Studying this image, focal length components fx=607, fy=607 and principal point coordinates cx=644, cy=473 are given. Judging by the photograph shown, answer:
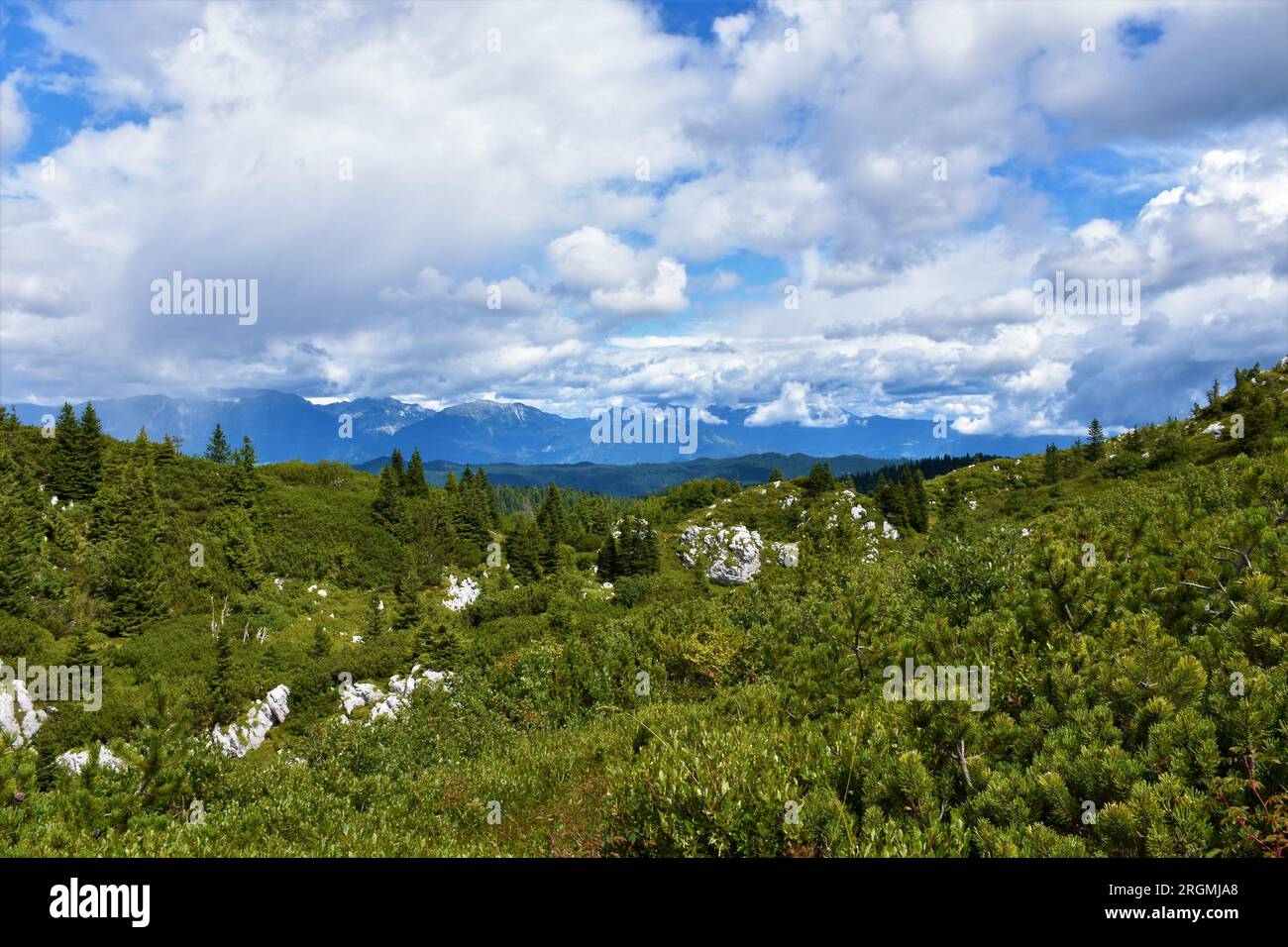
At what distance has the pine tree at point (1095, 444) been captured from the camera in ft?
344

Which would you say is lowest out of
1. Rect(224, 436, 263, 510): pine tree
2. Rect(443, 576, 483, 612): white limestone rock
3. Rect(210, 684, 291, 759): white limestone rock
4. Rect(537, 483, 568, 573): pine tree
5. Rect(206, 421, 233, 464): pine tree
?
Rect(210, 684, 291, 759): white limestone rock

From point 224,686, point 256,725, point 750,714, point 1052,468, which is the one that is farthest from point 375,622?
point 1052,468

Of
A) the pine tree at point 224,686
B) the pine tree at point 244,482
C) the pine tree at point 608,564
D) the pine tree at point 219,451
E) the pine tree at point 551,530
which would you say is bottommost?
the pine tree at point 224,686

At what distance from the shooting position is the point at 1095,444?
4200 inches

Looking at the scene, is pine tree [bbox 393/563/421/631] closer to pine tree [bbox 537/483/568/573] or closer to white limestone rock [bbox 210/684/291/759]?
white limestone rock [bbox 210/684/291/759]

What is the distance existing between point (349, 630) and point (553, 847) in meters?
51.8

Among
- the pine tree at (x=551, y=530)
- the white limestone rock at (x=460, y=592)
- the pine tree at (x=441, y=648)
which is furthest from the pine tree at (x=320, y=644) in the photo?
the pine tree at (x=551, y=530)

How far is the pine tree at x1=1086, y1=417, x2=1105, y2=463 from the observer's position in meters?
105

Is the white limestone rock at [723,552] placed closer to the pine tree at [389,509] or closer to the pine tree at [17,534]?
the pine tree at [389,509]

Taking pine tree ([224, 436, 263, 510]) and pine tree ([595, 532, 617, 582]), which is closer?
pine tree ([224, 436, 263, 510])

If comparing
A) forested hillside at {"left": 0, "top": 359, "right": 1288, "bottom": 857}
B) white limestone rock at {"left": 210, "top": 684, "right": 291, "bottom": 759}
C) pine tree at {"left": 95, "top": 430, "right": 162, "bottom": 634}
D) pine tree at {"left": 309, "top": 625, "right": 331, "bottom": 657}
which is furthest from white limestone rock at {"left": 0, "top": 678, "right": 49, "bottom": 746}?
pine tree at {"left": 309, "top": 625, "right": 331, "bottom": 657}
